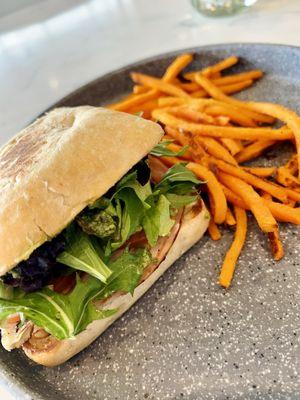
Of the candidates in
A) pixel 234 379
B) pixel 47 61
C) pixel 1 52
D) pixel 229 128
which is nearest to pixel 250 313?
pixel 234 379

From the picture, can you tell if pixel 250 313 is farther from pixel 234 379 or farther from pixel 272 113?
pixel 272 113

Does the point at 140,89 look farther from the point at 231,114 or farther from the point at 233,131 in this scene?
the point at 233,131

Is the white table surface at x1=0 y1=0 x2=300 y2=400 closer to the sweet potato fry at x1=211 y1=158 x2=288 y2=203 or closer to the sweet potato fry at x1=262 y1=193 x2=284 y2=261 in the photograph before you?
the sweet potato fry at x1=211 y1=158 x2=288 y2=203

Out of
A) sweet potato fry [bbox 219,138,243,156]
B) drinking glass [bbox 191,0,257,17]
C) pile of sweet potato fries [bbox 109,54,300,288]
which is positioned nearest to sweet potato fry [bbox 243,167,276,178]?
pile of sweet potato fries [bbox 109,54,300,288]

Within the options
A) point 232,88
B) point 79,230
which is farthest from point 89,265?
point 232,88

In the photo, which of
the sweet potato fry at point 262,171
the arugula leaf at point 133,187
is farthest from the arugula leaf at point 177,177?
the sweet potato fry at point 262,171
